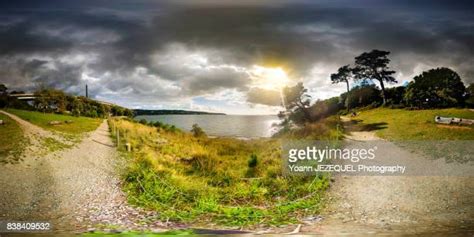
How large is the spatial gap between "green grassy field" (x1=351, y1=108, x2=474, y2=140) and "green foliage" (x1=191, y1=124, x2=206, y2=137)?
163 cm

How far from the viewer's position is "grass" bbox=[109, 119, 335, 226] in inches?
242

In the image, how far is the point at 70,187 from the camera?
620 centimetres

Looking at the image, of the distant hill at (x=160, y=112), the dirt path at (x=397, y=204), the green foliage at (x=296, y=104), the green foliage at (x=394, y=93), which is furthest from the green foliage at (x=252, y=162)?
the green foliage at (x=394, y=93)

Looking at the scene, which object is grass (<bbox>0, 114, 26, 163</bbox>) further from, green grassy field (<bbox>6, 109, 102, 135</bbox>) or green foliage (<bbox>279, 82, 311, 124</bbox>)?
green foliage (<bbox>279, 82, 311, 124</bbox>)

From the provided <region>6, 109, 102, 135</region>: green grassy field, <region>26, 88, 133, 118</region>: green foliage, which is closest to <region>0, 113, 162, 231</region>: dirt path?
<region>6, 109, 102, 135</region>: green grassy field

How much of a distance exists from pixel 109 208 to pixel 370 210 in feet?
8.63

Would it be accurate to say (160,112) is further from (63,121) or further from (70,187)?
(70,187)

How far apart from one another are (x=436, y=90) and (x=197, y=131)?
8.44ft

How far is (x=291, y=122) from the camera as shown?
6480mm

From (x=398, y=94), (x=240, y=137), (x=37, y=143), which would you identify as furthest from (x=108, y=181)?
(x=398, y=94)

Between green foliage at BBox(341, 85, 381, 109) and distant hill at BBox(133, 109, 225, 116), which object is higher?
green foliage at BBox(341, 85, 381, 109)

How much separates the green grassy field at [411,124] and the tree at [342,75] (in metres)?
0.42

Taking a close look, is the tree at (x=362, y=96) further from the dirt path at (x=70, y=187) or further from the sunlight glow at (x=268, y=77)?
the dirt path at (x=70, y=187)

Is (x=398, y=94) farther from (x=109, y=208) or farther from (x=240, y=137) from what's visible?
(x=109, y=208)
